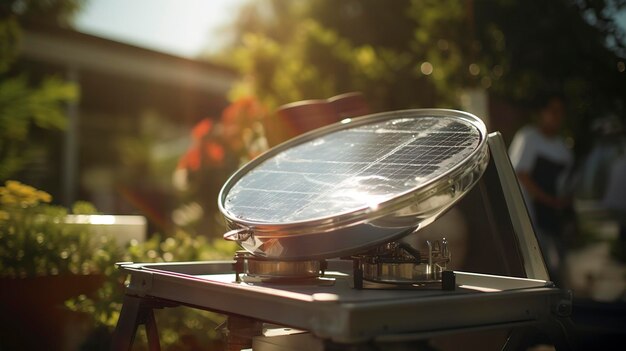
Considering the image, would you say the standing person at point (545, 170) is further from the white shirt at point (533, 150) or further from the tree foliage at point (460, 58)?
the tree foliage at point (460, 58)

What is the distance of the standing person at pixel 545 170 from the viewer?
15.5ft

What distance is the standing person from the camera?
15.5 ft

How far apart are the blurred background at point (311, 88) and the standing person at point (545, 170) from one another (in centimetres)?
38

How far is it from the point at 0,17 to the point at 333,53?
311 cm

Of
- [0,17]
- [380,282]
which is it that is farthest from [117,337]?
[0,17]

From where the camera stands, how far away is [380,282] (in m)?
1.70

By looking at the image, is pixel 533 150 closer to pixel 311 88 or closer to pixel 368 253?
pixel 311 88

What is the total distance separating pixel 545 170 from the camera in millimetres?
4840

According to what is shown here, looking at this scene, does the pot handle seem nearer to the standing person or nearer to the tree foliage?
the standing person

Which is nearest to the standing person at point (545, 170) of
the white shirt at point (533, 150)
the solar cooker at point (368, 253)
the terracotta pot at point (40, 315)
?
the white shirt at point (533, 150)

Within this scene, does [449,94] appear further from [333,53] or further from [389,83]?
[333,53]

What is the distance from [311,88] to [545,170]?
7.57 feet

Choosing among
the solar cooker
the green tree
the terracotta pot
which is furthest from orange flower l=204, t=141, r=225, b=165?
the solar cooker

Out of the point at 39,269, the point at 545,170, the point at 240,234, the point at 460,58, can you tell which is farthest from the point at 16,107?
the point at 460,58
